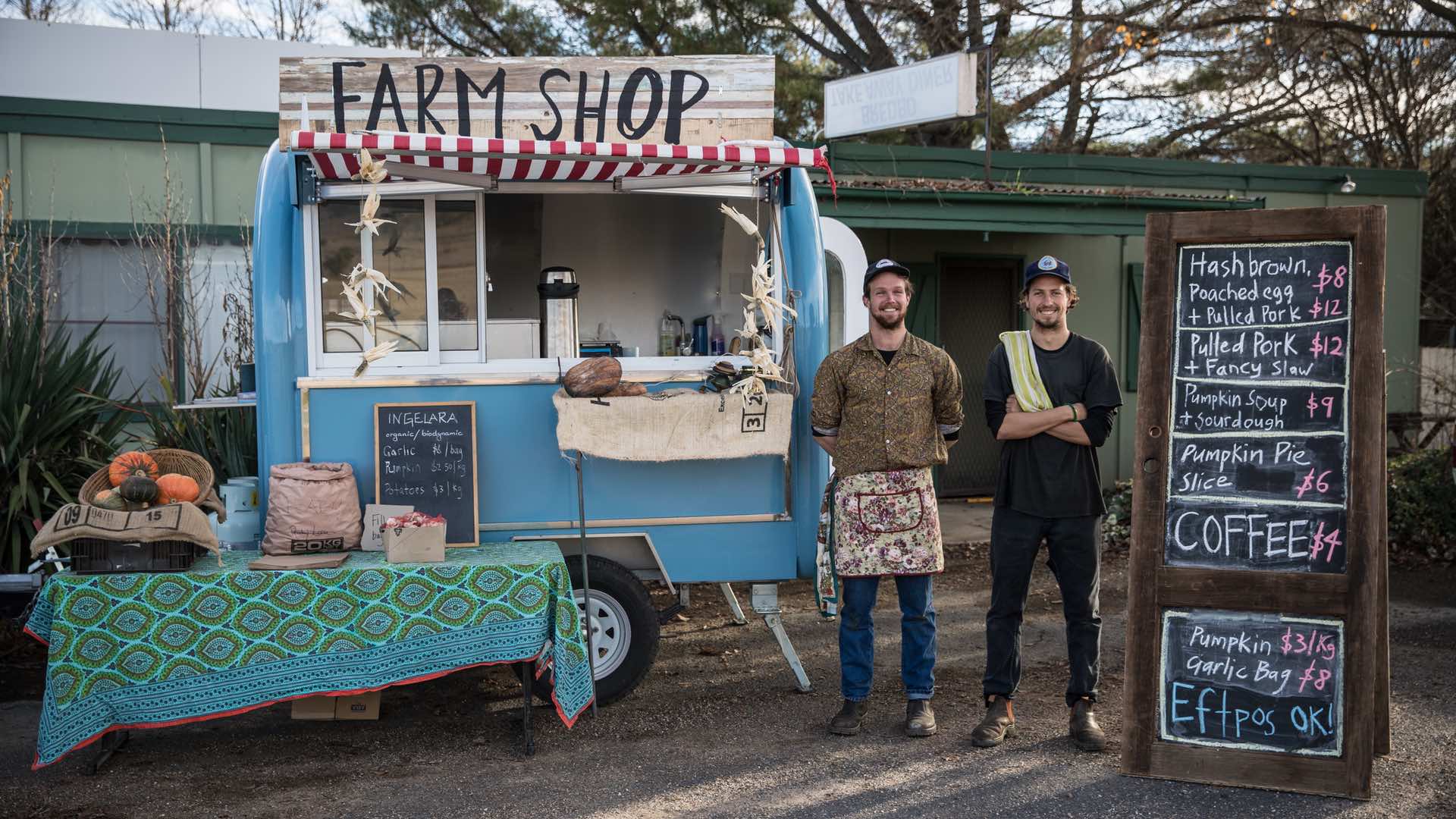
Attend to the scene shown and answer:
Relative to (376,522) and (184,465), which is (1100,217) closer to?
(376,522)

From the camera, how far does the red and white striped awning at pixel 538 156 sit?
4422mm

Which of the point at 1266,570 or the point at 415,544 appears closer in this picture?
the point at 1266,570

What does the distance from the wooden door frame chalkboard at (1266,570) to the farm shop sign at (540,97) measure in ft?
6.11

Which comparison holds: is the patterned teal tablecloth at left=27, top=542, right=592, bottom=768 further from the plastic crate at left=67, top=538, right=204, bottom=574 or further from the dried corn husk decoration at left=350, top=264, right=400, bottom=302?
the dried corn husk decoration at left=350, top=264, right=400, bottom=302

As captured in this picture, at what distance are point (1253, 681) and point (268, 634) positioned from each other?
3.51 m

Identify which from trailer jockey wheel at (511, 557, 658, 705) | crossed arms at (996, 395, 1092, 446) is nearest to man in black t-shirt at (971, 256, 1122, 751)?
crossed arms at (996, 395, 1092, 446)

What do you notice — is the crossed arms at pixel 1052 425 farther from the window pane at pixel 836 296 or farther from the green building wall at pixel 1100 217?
the green building wall at pixel 1100 217

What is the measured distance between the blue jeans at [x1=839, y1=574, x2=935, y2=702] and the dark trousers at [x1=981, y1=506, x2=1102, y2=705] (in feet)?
0.81

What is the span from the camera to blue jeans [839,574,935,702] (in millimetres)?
4793

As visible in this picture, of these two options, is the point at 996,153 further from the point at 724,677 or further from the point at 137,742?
the point at 137,742

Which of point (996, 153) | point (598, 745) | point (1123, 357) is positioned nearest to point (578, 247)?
point (598, 745)

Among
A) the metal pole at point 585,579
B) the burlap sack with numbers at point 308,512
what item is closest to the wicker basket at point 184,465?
the burlap sack with numbers at point 308,512

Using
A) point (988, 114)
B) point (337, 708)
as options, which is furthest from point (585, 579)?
point (988, 114)

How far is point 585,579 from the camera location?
197 inches
